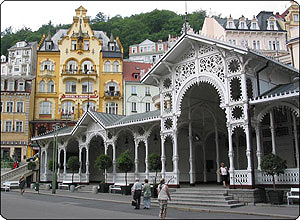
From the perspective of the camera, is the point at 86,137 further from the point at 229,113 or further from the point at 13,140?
the point at 13,140

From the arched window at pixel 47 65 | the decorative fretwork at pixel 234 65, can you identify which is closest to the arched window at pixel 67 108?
the arched window at pixel 47 65

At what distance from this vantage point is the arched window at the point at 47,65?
160 feet

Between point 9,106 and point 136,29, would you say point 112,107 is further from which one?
point 136,29

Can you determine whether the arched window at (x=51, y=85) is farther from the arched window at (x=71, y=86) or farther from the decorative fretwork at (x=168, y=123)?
the decorative fretwork at (x=168, y=123)

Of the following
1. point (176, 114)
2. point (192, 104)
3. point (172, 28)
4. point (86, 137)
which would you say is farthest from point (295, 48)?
point (172, 28)

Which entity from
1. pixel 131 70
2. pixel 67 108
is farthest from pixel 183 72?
pixel 131 70

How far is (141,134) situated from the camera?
974 inches

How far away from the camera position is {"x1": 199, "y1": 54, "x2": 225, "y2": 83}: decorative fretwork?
18.1 meters

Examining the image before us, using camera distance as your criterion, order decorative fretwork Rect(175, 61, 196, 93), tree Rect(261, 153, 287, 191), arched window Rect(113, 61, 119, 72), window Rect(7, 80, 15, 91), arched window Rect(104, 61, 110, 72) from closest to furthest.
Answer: tree Rect(261, 153, 287, 191) → decorative fretwork Rect(175, 61, 196, 93) → window Rect(7, 80, 15, 91) → arched window Rect(104, 61, 110, 72) → arched window Rect(113, 61, 119, 72)

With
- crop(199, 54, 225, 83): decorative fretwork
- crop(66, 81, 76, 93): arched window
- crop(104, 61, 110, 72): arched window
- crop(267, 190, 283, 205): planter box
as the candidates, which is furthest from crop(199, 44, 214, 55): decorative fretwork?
crop(66, 81, 76, 93): arched window

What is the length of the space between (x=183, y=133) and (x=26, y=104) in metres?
29.0

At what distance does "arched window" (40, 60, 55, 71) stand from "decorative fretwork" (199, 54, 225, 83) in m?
34.7

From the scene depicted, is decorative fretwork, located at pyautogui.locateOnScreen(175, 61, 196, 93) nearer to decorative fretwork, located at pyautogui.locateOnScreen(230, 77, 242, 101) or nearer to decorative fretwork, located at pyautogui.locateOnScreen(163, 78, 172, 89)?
decorative fretwork, located at pyautogui.locateOnScreen(163, 78, 172, 89)

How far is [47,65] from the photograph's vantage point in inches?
1930
